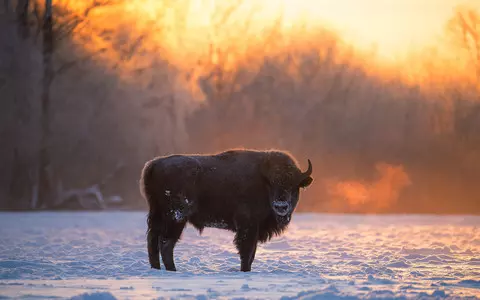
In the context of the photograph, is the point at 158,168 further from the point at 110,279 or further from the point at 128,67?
the point at 128,67

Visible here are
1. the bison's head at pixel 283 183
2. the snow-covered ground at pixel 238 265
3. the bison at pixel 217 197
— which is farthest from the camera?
the bison at pixel 217 197

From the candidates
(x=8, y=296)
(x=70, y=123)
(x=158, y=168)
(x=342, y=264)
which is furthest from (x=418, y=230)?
(x=70, y=123)

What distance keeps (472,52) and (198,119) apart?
15.6 metres

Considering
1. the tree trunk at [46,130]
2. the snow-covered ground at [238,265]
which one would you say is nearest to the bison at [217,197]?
the snow-covered ground at [238,265]

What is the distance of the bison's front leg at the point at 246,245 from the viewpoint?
1109cm

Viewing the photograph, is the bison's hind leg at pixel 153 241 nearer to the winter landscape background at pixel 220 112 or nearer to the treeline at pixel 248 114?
the winter landscape background at pixel 220 112

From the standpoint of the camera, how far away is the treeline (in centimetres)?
3675

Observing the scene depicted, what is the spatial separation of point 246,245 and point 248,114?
109 ft

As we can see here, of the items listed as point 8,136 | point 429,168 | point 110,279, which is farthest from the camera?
point 429,168

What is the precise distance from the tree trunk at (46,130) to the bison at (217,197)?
25725mm

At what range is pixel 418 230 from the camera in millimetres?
22594

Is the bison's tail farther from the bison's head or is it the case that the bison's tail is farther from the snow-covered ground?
the bison's head

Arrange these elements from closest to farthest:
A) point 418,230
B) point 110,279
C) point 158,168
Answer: point 110,279 < point 158,168 < point 418,230

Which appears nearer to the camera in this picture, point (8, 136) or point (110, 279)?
point (110, 279)
